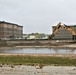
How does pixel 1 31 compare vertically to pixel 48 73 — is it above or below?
above

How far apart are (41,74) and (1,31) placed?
76.7 m

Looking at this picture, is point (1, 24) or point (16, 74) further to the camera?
point (1, 24)

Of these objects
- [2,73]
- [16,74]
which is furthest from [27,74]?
[2,73]

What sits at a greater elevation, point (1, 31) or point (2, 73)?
point (1, 31)

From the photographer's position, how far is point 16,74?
11328 mm

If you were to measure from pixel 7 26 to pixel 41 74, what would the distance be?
85.2 metres

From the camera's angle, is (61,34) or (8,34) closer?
(61,34)

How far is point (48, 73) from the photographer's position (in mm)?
11586

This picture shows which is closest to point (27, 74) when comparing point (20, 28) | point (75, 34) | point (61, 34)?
point (75, 34)

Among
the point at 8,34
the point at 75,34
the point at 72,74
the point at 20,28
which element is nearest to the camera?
the point at 72,74

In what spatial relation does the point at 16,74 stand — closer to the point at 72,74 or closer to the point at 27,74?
the point at 27,74

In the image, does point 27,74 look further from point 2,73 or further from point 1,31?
point 1,31

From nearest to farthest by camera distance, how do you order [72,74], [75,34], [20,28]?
[72,74] → [75,34] → [20,28]

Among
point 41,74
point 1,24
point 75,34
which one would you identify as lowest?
point 41,74
